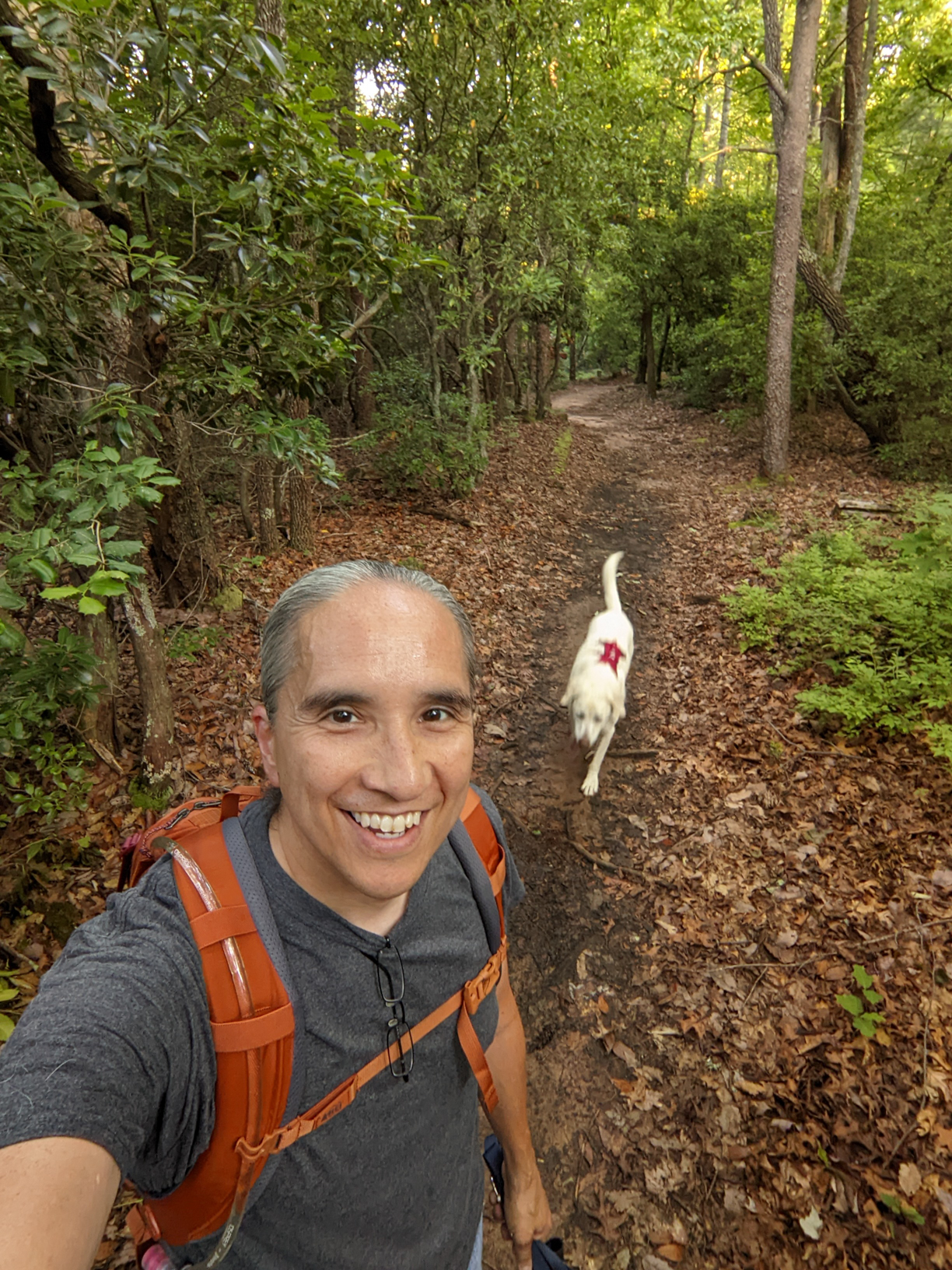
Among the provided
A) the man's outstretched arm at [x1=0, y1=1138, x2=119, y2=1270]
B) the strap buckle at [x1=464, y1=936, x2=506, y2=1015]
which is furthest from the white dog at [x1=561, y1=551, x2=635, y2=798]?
the man's outstretched arm at [x1=0, y1=1138, x2=119, y2=1270]

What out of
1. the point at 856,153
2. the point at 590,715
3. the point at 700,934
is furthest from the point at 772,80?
the point at 700,934

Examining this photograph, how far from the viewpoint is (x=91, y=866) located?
3.76m

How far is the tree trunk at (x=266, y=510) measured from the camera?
738 centimetres

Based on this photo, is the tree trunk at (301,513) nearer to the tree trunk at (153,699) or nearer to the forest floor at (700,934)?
the forest floor at (700,934)

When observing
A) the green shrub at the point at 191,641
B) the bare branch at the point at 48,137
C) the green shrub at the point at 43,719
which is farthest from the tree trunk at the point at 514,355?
the green shrub at the point at 43,719

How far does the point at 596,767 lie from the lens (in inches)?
204

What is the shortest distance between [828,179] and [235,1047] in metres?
18.9

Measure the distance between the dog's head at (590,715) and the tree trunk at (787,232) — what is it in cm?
936

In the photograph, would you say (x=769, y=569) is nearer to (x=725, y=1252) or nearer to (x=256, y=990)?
(x=725, y=1252)

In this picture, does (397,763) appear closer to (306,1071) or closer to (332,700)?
(332,700)

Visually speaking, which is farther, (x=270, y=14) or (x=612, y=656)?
(x=270, y=14)

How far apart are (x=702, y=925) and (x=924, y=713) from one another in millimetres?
2662

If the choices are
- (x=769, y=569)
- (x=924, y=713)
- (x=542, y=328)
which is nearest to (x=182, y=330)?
(x=924, y=713)

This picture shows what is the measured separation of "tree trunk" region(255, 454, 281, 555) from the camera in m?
7.38
